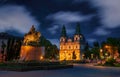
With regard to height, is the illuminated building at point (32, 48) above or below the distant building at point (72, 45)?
below

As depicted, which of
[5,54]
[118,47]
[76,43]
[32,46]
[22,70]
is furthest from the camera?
[76,43]

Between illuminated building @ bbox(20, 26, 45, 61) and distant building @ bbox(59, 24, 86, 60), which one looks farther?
distant building @ bbox(59, 24, 86, 60)

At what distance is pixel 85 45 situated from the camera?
7313 inches

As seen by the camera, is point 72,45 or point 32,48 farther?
point 72,45

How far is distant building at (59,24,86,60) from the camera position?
586 ft

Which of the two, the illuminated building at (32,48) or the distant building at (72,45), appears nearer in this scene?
the illuminated building at (32,48)

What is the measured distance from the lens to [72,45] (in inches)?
7269

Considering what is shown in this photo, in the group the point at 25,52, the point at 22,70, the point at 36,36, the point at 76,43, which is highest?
the point at 76,43

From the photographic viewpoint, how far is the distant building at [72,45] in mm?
178750

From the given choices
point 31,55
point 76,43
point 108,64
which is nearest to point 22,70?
point 31,55

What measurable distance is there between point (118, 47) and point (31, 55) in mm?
60525

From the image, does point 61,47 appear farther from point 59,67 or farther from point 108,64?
Answer: point 59,67

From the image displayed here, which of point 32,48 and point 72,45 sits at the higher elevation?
point 72,45

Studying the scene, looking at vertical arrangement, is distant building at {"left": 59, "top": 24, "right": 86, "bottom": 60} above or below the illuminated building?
above
